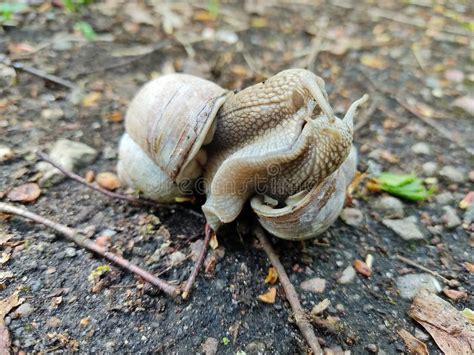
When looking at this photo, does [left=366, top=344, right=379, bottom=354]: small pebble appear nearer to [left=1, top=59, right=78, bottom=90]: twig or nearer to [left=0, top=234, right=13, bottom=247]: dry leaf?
[left=0, top=234, right=13, bottom=247]: dry leaf

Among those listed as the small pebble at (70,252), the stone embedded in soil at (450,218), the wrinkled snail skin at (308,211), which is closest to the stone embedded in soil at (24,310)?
the small pebble at (70,252)

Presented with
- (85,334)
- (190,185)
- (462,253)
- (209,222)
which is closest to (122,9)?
(190,185)

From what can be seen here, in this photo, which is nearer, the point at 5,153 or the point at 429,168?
the point at 5,153

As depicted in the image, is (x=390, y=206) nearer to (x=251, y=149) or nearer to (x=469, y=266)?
(x=469, y=266)

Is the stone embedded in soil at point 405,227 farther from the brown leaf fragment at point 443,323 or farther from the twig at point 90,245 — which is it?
the twig at point 90,245

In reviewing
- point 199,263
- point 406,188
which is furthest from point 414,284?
point 199,263
